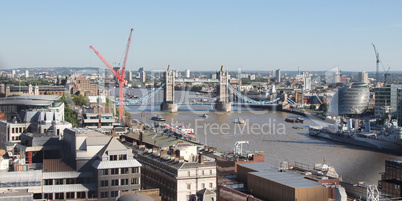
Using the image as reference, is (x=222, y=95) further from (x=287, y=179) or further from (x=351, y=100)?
(x=287, y=179)

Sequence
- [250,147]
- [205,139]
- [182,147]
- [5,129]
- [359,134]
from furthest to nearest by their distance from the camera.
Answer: [359,134] < [205,139] < [250,147] < [5,129] < [182,147]

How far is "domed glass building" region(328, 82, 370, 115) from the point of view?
4284cm

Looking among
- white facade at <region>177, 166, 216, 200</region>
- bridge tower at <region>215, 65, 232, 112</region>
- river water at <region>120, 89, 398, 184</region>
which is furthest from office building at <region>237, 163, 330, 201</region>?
bridge tower at <region>215, 65, 232, 112</region>

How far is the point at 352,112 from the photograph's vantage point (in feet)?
140

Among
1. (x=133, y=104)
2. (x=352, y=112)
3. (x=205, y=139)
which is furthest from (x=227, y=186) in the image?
(x=133, y=104)

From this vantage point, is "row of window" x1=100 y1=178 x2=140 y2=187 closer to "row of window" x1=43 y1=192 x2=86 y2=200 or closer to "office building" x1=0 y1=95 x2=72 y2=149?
"row of window" x1=43 y1=192 x2=86 y2=200

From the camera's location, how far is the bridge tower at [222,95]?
165ft

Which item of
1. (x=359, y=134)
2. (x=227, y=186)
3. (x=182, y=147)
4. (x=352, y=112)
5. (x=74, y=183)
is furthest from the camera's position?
(x=352, y=112)

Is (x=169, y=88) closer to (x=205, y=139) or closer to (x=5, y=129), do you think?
(x=205, y=139)

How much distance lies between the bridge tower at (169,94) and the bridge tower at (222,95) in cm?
451

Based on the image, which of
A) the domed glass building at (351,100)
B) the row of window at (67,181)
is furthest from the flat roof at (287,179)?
the domed glass building at (351,100)

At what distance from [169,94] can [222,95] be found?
6.02 m

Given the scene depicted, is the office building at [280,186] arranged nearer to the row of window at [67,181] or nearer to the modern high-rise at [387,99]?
the row of window at [67,181]

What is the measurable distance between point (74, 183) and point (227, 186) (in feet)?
10.5
